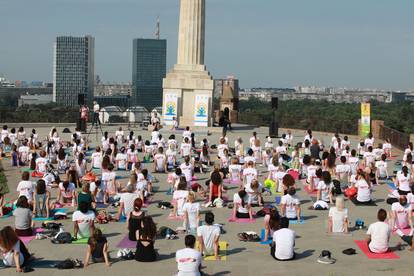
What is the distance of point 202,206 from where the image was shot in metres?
19.4

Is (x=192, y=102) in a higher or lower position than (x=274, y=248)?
higher

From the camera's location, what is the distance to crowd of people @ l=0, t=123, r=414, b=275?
43.0 feet

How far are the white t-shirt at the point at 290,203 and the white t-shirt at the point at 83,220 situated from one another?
4965 mm

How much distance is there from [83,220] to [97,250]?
191cm

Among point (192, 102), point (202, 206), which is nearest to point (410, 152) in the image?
point (202, 206)

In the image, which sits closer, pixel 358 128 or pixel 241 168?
pixel 241 168

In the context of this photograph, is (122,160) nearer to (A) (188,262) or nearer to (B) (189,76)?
(A) (188,262)

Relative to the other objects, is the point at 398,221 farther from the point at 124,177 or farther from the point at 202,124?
the point at 202,124

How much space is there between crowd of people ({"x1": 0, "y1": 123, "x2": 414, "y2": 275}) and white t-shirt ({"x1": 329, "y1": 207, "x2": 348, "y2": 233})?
0.08ft

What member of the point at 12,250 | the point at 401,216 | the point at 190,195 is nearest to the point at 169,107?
the point at 190,195

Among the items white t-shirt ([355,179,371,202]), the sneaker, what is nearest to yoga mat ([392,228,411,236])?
the sneaker

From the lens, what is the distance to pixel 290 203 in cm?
1677

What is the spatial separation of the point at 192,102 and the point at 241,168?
2348 centimetres

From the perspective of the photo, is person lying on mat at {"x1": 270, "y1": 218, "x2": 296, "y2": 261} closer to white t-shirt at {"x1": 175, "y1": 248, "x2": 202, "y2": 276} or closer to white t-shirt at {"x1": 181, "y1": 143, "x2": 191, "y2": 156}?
white t-shirt at {"x1": 175, "y1": 248, "x2": 202, "y2": 276}
